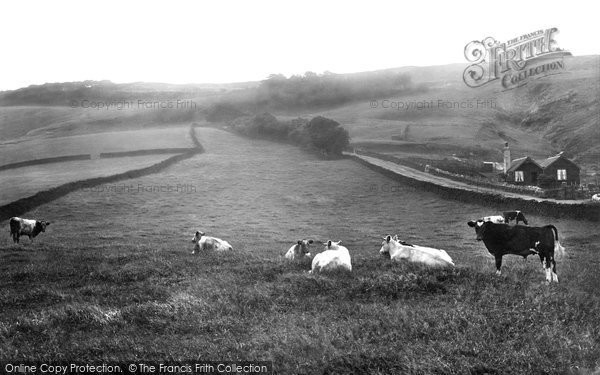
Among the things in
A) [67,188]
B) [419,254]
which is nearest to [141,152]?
[67,188]

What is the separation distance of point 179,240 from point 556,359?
75.2 ft

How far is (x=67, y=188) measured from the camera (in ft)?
137

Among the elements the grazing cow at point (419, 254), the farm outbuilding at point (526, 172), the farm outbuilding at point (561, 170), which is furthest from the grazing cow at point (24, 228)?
the farm outbuilding at point (561, 170)

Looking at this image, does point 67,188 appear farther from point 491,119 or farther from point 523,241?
point 491,119

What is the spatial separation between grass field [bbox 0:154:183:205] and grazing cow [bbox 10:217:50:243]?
10846 mm

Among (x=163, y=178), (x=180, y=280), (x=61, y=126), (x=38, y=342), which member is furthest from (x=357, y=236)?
(x=61, y=126)

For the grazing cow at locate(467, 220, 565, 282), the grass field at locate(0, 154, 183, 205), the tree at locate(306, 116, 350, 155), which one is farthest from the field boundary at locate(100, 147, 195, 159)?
the grazing cow at locate(467, 220, 565, 282)

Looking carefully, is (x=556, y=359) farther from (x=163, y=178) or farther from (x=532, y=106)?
(x=532, y=106)

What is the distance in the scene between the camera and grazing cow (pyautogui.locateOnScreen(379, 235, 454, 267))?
1407cm

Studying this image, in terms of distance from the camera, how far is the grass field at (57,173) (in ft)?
133

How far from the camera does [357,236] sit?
28312 mm

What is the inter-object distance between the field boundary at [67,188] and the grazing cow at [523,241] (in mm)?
32974

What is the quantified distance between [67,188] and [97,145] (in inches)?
1310

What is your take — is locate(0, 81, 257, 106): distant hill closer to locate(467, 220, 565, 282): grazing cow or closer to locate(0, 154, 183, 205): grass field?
locate(0, 154, 183, 205): grass field
